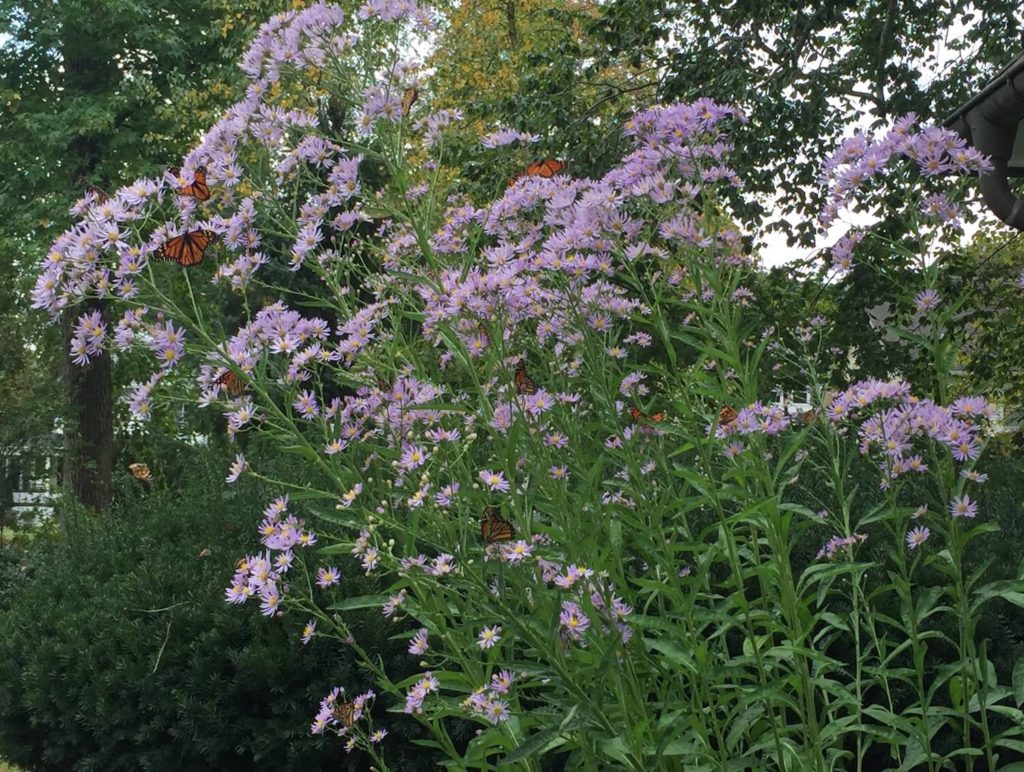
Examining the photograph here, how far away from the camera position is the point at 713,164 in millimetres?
2822

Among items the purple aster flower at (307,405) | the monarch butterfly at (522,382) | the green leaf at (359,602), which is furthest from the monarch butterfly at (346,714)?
the monarch butterfly at (522,382)

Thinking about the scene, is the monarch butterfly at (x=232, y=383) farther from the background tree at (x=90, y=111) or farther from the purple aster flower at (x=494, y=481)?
the background tree at (x=90, y=111)

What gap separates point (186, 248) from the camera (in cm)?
255

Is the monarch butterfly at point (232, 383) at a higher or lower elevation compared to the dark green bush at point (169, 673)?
higher

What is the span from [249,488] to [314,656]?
6.12 ft

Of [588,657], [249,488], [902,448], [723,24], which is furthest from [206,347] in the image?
[723,24]

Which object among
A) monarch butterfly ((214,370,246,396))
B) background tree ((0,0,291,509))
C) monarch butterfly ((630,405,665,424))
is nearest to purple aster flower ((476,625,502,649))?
monarch butterfly ((630,405,665,424))

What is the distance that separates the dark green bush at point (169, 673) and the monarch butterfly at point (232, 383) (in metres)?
1.51

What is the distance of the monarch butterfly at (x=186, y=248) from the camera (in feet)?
8.25

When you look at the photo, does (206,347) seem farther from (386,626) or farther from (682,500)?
(386,626)

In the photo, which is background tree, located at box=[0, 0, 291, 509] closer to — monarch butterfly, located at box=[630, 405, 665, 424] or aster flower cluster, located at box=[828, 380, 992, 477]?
monarch butterfly, located at box=[630, 405, 665, 424]

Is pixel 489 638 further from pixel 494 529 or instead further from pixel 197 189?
pixel 197 189

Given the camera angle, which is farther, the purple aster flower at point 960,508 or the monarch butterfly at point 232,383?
the monarch butterfly at point 232,383

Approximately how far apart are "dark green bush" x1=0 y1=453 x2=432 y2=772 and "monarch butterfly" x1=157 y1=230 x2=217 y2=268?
5.43ft
